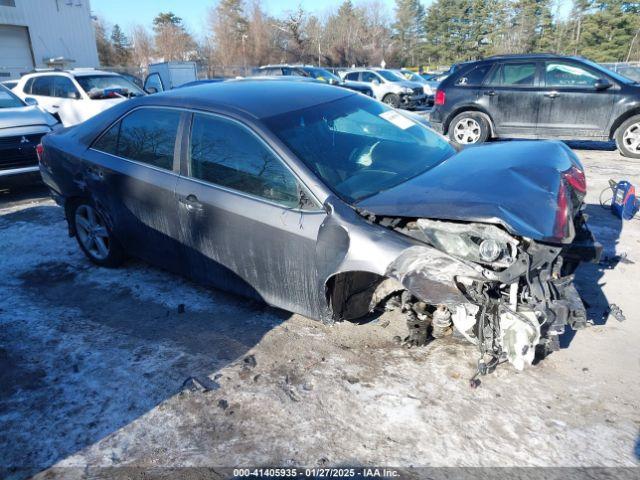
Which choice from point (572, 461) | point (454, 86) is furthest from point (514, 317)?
point (454, 86)

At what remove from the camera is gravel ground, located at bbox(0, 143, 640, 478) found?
2352 mm

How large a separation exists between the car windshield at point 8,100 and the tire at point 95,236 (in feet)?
15.5

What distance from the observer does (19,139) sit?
710cm

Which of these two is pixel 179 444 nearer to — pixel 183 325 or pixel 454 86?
pixel 183 325

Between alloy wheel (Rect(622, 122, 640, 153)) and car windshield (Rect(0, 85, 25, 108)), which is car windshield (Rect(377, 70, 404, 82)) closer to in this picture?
alloy wheel (Rect(622, 122, 640, 153))

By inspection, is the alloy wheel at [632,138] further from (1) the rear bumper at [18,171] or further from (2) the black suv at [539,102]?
(1) the rear bumper at [18,171]

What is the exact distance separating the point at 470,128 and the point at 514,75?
47.3 inches

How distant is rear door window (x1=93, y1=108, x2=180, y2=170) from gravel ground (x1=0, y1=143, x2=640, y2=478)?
1.15 m

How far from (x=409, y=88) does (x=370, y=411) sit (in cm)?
1663

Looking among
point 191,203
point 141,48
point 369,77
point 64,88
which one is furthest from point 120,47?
point 191,203

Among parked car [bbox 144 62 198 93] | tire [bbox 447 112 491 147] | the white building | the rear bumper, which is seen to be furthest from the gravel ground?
the white building

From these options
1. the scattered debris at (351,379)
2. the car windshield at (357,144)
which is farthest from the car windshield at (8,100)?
the scattered debris at (351,379)

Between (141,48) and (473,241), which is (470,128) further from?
(141,48)

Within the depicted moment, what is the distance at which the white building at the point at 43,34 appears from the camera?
90.8ft
